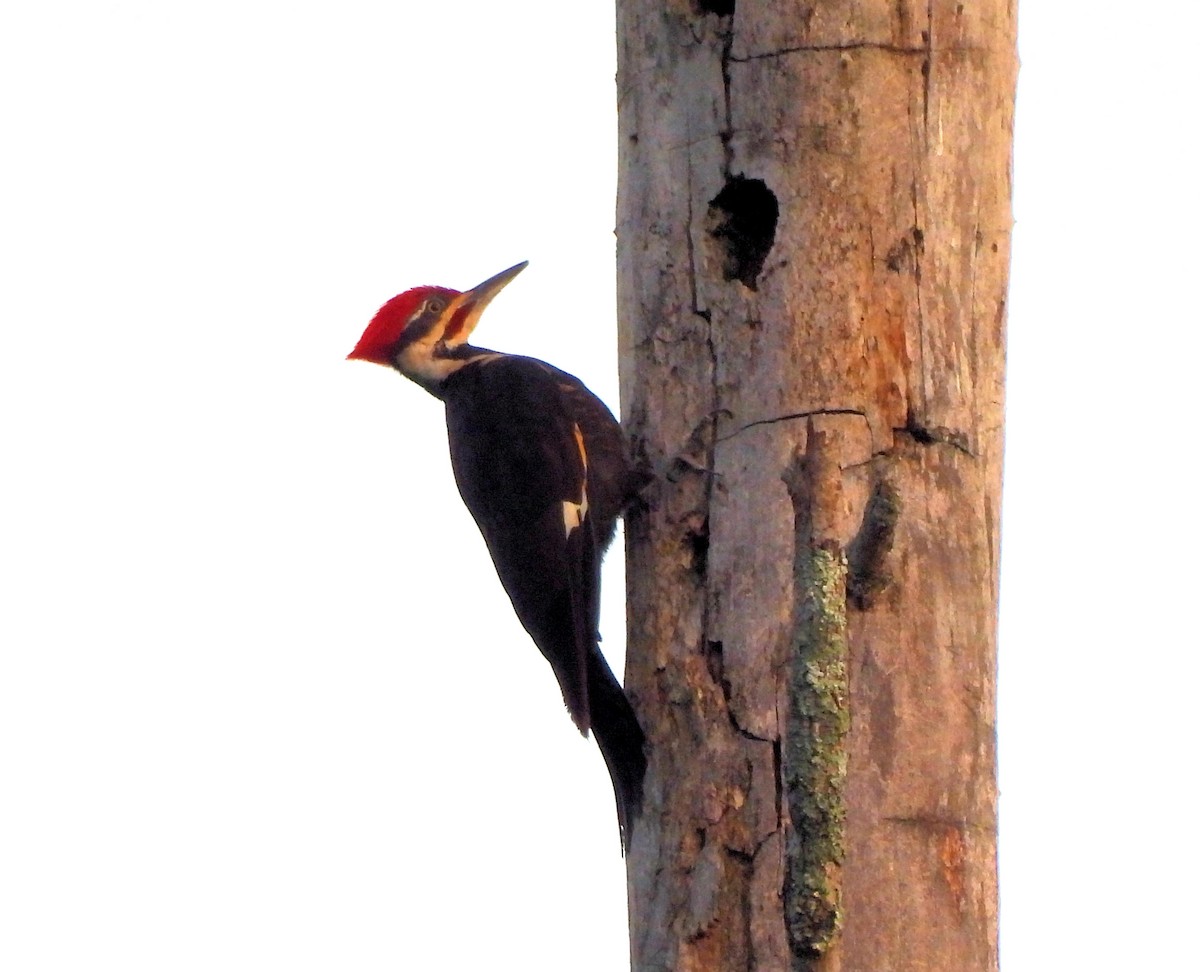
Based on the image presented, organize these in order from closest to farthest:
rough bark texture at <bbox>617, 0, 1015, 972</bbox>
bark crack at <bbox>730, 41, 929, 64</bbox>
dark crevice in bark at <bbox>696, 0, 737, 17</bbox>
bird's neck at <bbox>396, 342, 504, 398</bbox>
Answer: rough bark texture at <bbox>617, 0, 1015, 972</bbox>
bark crack at <bbox>730, 41, 929, 64</bbox>
dark crevice in bark at <bbox>696, 0, 737, 17</bbox>
bird's neck at <bbox>396, 342, 504, 398</bbox>

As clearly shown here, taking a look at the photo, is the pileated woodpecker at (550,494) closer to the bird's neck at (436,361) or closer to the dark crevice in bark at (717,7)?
the bird's neck at (436,361)

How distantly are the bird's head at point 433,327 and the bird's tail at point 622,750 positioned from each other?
5.37 feet

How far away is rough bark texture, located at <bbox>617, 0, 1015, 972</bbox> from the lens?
2.98 metres

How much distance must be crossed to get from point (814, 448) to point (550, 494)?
0.97 metres

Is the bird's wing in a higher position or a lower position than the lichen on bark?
higher

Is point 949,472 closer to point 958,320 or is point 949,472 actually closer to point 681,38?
point 958,320

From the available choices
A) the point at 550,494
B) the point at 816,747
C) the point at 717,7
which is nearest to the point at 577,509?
the point at 550,494

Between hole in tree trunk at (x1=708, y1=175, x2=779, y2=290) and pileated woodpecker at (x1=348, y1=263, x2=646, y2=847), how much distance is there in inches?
19.0

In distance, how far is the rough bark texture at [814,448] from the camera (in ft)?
9.78

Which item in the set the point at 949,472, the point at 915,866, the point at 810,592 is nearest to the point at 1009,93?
the point at 949,472

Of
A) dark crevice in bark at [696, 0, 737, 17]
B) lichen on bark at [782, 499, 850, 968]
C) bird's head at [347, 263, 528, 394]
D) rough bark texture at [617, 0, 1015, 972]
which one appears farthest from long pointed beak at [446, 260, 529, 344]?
lichen on bark at [782, 499, 850, 968]

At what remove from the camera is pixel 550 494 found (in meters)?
4.14

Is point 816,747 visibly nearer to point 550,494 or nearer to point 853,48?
point 853,48

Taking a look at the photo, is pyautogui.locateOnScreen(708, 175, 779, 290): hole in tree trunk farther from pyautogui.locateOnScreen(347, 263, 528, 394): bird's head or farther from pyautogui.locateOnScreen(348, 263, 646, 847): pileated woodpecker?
pyautogui.locateOnScreen(347, 263, 528, 394): bird's head
